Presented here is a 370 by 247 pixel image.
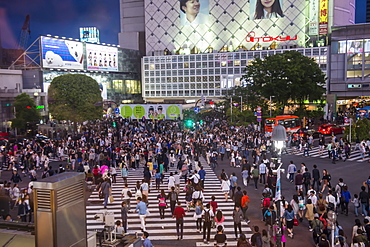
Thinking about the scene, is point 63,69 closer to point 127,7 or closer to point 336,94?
point 127,7

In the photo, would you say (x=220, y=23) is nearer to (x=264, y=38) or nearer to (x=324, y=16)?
(x=264, y=38)

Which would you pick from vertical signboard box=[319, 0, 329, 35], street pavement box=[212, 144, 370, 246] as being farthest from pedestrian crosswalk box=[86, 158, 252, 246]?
vertical signboard box=[319, 0, 329, 35]

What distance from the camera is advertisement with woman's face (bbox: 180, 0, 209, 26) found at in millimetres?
85125

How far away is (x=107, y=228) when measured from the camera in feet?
25.7

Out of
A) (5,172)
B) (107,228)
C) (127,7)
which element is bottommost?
(5,172)

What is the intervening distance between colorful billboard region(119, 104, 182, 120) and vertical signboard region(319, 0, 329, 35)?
153 feet

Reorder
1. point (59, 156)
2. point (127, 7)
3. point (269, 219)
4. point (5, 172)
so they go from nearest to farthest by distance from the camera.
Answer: point (269, 219) → point (5, 172) → point (59, 156) → point (127, 7)

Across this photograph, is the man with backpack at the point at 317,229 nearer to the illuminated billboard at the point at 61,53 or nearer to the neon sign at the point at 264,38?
the illuminated billboard at the point at 61,53

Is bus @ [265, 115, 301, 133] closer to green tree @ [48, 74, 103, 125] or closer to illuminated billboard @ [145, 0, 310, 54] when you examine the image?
green tree @ [48, 74, 103, 125]

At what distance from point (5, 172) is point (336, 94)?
61.4m

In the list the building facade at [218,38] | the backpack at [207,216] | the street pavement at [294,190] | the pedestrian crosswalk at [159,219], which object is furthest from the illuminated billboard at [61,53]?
the backpack at [207,216]

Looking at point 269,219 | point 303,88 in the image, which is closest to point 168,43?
point 303,88

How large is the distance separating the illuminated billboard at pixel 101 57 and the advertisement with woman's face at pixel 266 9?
35.2 metres

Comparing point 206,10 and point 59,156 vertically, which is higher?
point 206,10
